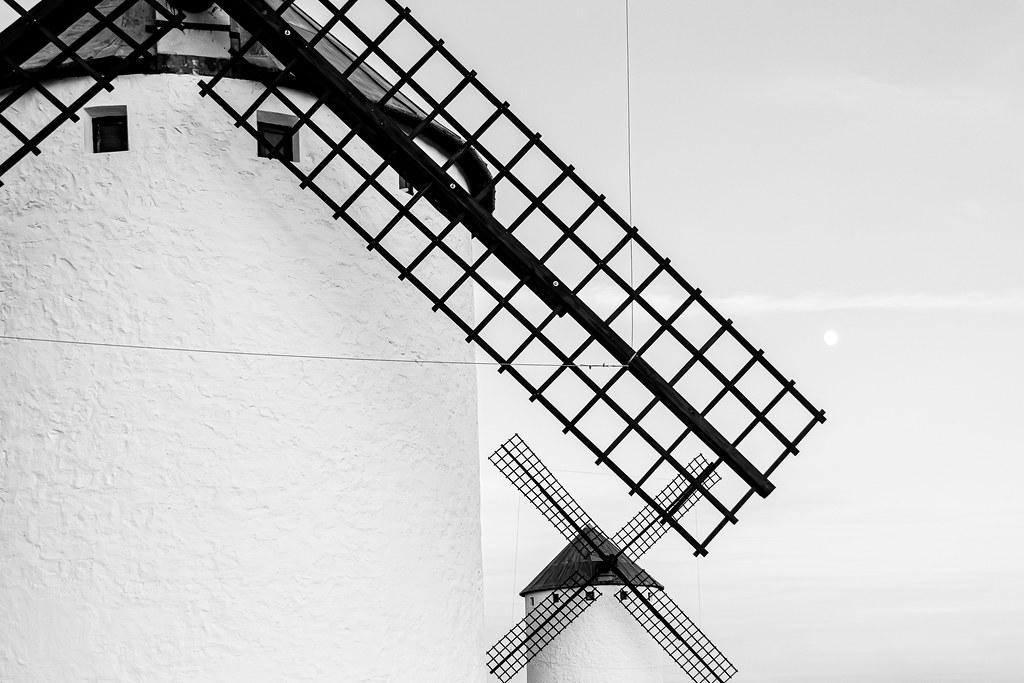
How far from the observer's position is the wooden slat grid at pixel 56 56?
6254mm

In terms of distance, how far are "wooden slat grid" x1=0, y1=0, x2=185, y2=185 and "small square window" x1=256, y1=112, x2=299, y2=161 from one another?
2.11 feet

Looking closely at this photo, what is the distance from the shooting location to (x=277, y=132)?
6699 mm

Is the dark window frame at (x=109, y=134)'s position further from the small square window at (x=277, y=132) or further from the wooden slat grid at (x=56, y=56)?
the small square window at (x=277, y=132)

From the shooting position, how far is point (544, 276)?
646cm

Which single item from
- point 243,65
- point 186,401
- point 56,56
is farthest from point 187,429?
point 56,56

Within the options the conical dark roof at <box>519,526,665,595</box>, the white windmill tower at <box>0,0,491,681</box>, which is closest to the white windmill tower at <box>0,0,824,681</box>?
the white windmill tower at <box>0,0,491,681</box>

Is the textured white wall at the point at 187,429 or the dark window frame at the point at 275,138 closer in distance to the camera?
the textured white wall at the point at 187,429

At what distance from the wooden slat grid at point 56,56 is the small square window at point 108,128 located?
11 centimetres

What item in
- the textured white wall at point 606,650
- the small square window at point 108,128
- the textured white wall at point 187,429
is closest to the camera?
the textured white wall at point 187,429

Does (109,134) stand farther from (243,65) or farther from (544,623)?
(544,623)

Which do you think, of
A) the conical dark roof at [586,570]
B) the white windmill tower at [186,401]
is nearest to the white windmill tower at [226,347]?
the white windmill tower at [186,401]

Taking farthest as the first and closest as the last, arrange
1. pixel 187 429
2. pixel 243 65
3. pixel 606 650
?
pixel 606 650 < pixel 243 65 < pixel 187 429

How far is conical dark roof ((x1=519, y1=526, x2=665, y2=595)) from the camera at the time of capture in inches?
546

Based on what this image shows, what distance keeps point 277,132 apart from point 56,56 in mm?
1168
